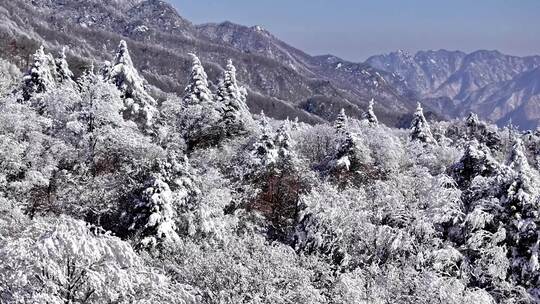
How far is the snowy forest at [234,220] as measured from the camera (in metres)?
18.1

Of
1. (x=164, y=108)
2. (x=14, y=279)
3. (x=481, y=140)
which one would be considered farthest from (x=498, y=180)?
(x=481, y=140)

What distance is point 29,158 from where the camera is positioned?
1293 inches

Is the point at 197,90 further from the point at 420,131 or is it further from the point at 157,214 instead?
the point at 157,214

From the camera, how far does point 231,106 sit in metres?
53.1

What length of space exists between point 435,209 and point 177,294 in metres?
16.9

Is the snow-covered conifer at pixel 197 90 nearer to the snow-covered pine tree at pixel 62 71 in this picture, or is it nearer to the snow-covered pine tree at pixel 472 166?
the snow-covered pine tree at pixel 62 71

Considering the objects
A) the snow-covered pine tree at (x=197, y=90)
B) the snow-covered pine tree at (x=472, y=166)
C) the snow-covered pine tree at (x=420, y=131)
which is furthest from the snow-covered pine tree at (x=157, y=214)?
the snow-covered pine tree at (x=420, y=131)

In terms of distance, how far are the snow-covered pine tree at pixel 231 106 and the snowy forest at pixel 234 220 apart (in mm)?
2353

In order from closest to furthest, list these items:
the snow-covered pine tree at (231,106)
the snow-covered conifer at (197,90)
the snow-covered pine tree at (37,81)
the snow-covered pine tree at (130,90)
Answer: the snow-covered pine tree at (130,90) < the snow-covered pine tree at (231,106) < the snow-covered conifer at (197,90) < the snow-covered pine tree at (37,81)

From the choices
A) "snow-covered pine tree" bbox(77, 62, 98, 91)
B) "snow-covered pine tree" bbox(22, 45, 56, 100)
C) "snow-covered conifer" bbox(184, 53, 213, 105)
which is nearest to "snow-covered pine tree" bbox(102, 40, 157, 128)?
"snow-covered pine tree" bbox(77, 62, 98, 91)

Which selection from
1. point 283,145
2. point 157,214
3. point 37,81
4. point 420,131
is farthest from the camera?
point 420,131

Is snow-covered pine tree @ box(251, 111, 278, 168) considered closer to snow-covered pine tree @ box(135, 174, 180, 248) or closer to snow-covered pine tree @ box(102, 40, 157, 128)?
snow-covered pine tree @ box(102, 40, 157, 128)

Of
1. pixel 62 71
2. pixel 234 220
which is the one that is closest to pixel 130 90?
pixel 234 220

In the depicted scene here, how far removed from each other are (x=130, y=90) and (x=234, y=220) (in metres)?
23.1
